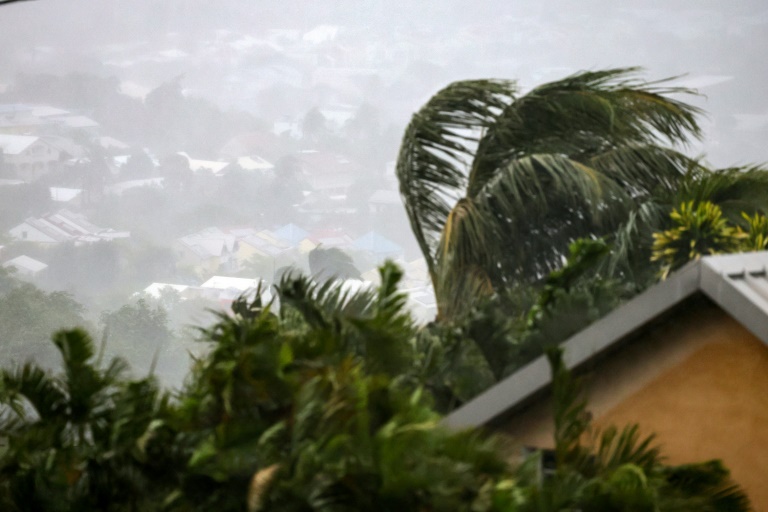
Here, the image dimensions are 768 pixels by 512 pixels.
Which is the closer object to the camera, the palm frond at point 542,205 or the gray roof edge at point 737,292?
the gray roof edge at point 737,292

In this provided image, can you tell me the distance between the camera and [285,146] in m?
19.6

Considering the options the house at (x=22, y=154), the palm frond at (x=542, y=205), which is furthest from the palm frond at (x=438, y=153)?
the house at (x=22, y=154)

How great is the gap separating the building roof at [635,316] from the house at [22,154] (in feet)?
58.8

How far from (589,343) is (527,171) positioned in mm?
4131

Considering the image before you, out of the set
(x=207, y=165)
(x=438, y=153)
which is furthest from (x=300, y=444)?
(x=207, y=165)

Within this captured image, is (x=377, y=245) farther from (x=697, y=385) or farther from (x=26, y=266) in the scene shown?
(x=697, y=385)

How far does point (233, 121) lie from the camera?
20078 mm

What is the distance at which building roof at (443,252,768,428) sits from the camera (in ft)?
12.5

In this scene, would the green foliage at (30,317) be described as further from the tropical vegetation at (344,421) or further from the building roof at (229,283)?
the tropical vegetation at (344,421)

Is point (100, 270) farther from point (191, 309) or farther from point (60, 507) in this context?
point (60, 507)

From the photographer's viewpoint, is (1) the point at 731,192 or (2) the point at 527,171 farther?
(2) the point at 527,171

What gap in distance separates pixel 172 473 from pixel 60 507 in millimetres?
468

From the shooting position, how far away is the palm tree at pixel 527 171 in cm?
751

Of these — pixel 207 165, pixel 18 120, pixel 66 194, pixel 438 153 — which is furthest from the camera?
pixel 18 120
